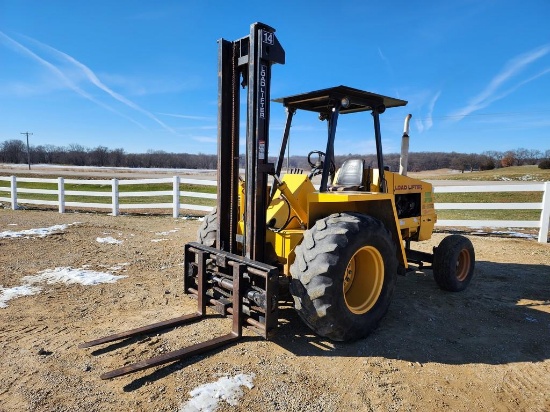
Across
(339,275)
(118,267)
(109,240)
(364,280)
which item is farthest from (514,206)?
(109,240)

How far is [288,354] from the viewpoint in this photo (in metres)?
3.62

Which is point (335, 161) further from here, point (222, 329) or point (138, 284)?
point (138, 284)

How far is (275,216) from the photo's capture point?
4.38 m

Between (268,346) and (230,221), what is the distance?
151cm

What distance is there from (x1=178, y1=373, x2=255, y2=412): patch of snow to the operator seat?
104 inches

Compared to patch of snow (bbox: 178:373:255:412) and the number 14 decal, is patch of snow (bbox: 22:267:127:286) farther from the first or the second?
the number 14 decal

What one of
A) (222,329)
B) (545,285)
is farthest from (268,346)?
(545,285)

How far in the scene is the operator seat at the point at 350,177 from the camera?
16.3 feet

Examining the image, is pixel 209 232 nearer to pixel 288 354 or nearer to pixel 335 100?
pixel 288 354

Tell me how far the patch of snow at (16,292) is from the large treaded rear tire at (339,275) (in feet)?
12.8

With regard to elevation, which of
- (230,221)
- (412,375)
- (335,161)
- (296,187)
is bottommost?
(412,375)

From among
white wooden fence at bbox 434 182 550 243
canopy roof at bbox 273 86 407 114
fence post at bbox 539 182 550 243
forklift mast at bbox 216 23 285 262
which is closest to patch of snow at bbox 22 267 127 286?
forklift mast at bbox 216 23 285 262

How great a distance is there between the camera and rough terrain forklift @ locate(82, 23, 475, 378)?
3547 millimetres

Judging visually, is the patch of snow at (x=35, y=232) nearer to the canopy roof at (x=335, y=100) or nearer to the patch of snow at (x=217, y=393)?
the canopy roof at (x=335, y=100)
